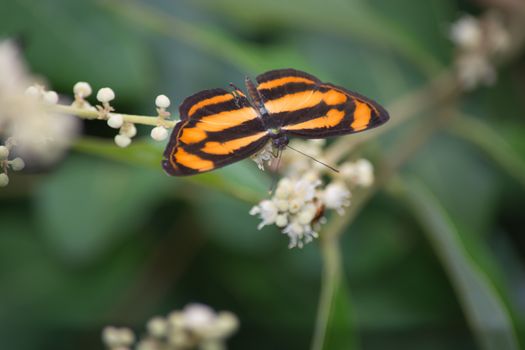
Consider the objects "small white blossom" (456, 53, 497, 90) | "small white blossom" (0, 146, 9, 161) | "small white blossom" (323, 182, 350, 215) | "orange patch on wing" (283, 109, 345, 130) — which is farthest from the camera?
"small white blossom" (456, 53, 497, 90)

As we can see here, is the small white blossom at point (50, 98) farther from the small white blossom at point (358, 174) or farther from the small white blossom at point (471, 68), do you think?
the small white blossom at point (471, 68)

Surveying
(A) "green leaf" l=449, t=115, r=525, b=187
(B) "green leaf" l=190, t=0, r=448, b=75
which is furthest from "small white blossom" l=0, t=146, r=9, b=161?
(A) "green leaf" l=449, t=115, r=525, b=187

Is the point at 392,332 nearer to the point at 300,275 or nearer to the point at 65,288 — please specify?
the point at 300,275

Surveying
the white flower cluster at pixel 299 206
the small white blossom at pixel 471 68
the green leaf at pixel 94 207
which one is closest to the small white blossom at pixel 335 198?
the white flower cluster at pixel 299 206

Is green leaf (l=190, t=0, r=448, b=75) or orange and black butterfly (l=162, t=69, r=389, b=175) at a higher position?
green leaf (l=190, t=0, r=448, b=75)

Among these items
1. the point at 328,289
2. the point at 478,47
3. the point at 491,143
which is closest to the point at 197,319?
the point at 328,289

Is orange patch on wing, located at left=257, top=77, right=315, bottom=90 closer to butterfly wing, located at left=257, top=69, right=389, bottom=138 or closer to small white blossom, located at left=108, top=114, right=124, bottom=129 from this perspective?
butterfly wing, located at left=257, top=69, right=389, bottom=138

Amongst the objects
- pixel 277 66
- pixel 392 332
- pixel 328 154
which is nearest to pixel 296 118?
pixel 328 154
